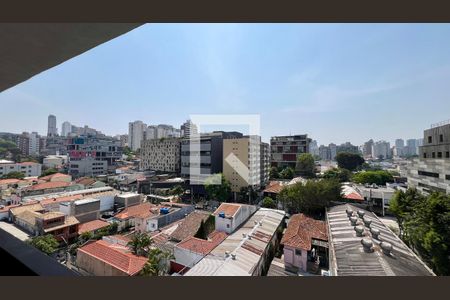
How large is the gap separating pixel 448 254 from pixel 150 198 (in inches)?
471

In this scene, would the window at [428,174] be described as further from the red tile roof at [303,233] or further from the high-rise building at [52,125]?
the high-rise building at [52,125]

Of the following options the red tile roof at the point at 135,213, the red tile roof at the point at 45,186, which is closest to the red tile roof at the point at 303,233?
the red tile roof at the point at 135,213

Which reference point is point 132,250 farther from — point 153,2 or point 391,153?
point 391,153

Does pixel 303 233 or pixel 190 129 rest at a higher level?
pixel 190 129

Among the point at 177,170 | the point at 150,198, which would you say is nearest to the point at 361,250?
→ the point at 150,198

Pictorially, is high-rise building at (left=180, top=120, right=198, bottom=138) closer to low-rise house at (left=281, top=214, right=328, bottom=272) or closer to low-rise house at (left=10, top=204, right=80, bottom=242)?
low-rise house at (left=10, top=204, right=80, bottom=242)

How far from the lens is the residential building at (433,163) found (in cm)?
759

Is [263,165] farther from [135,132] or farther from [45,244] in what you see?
[135,132]

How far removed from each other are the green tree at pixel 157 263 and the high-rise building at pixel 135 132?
A: 30.2 meters

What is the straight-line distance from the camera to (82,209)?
841 centimetres

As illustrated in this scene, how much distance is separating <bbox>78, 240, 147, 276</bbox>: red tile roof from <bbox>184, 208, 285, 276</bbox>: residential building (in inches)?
42.2

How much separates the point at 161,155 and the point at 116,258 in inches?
603

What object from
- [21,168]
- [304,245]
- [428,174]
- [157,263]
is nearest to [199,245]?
[157,263]

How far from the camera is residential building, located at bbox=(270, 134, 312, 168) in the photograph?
19984 mm
